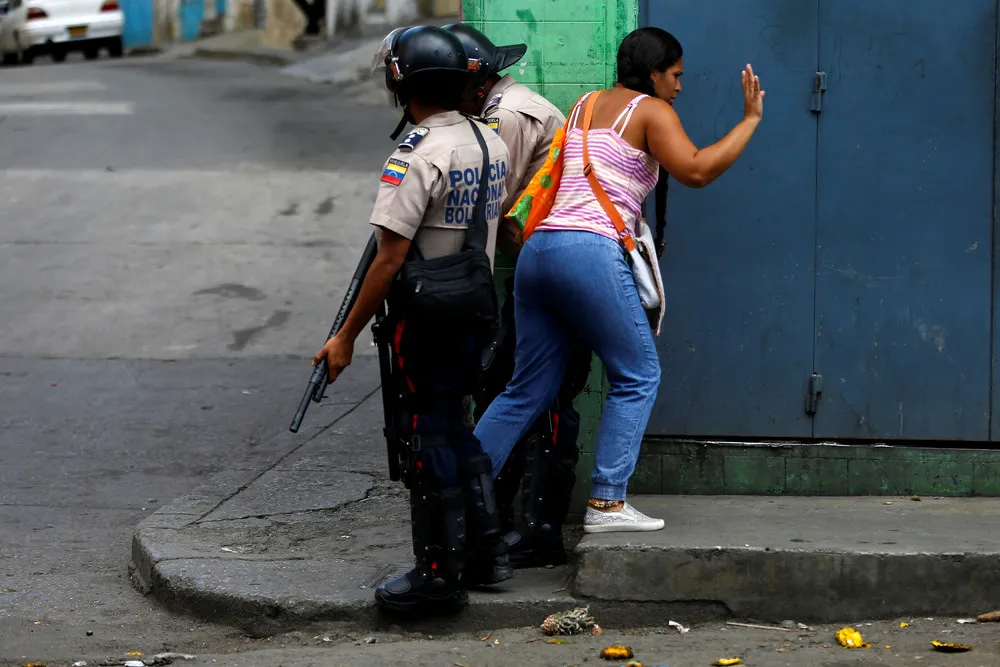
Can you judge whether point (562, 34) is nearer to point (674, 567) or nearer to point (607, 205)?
point (607, 205)

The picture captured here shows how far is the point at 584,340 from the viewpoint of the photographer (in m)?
4.48

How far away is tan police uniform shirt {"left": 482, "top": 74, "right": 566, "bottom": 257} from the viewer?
4.64 meters

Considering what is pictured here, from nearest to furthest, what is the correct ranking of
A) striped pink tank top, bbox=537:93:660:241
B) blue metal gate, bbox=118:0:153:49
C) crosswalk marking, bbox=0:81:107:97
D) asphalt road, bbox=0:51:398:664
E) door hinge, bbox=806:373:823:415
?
striped pink tank top, bbox=537:93:660:241 < door hinge, bbox=806:373:823:415 < asphalt road, bbox=0:51:398:664 < crosswalk marking, bbox=0:81:107:97 < blue metal gate, bbox=118:0:153:49

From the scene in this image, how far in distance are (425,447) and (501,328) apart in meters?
0.72

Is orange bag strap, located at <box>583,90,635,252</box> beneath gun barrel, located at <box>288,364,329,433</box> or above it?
above

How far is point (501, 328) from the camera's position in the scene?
4641 millimetres

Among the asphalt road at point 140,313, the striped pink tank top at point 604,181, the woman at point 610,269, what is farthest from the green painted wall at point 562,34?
the asphalt road at point 140,313

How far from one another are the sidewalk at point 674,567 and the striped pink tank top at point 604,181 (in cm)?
97

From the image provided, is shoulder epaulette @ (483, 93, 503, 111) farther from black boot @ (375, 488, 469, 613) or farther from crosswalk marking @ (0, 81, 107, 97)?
crosswalk marking @ (0, 81, 107, 97)

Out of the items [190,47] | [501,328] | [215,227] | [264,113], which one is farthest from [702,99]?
[190,47]

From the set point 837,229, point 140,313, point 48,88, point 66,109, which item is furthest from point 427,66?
point 48,88

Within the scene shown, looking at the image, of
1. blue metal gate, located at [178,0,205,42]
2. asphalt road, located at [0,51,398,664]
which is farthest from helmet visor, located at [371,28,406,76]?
blue metal gate, located at [178,0,205,42]

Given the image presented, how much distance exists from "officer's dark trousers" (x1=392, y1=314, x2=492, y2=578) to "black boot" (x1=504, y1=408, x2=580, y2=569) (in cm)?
47

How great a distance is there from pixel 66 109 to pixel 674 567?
1313 centimetres
